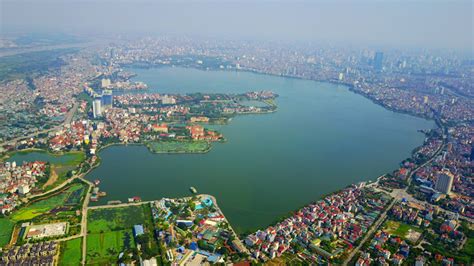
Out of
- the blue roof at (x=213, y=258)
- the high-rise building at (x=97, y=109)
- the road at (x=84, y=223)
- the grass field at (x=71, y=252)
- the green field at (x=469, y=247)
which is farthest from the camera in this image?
the high-rise building at (x=97, y=109)

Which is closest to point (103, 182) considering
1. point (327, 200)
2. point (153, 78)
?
point (327, 200)

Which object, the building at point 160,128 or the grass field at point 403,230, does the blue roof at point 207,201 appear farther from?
the building at point 160,128

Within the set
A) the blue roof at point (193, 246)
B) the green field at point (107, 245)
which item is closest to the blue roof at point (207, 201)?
the blue roof at point (193, 246)

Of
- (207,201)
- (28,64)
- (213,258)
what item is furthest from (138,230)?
(28,64)

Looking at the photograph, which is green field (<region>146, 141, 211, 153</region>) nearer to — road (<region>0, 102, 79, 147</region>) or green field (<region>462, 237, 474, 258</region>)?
Answer: road (<region>0, 102, 79, 147</region>)

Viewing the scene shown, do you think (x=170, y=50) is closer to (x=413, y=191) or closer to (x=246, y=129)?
(x=246, y=129)

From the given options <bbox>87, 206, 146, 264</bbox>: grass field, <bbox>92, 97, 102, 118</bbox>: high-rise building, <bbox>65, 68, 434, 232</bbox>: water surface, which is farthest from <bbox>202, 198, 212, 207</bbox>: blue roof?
<bbox>92, 97, 102, 118</bbox>: high-rise building

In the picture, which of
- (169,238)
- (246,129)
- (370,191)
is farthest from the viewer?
(246,129)
